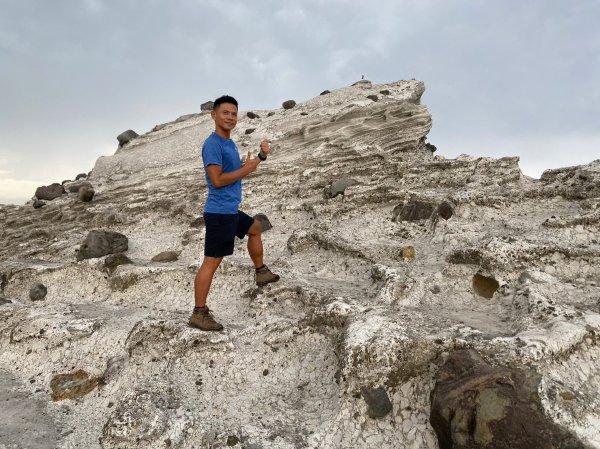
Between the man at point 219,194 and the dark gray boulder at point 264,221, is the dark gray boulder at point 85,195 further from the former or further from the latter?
the man at point 219,194

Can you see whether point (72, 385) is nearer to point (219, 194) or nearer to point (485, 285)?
point (219, 194)

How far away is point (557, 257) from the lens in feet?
22.1

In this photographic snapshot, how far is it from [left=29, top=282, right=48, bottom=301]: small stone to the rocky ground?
4 cm

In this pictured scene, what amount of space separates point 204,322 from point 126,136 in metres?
17.7

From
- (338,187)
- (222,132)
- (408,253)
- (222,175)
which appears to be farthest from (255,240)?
(338,187)

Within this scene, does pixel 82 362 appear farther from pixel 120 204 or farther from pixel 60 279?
pixel 120 204

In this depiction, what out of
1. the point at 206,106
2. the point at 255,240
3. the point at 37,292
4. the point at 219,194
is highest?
the point at 206,106

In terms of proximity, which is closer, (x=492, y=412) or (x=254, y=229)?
(x=492, y=412)

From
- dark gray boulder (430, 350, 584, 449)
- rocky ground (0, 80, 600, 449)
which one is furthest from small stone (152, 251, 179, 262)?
dark gray boulder (430, 350, 584, 449)

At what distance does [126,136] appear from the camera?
21.4 m

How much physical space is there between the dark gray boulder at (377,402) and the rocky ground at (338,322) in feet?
0.05

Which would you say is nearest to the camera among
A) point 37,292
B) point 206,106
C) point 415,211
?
point 37,292

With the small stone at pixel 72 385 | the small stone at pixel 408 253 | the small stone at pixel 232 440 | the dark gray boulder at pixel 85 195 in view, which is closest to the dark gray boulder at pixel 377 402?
the small stone at pixel 232 440

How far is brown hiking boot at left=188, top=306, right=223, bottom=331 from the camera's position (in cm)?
627
